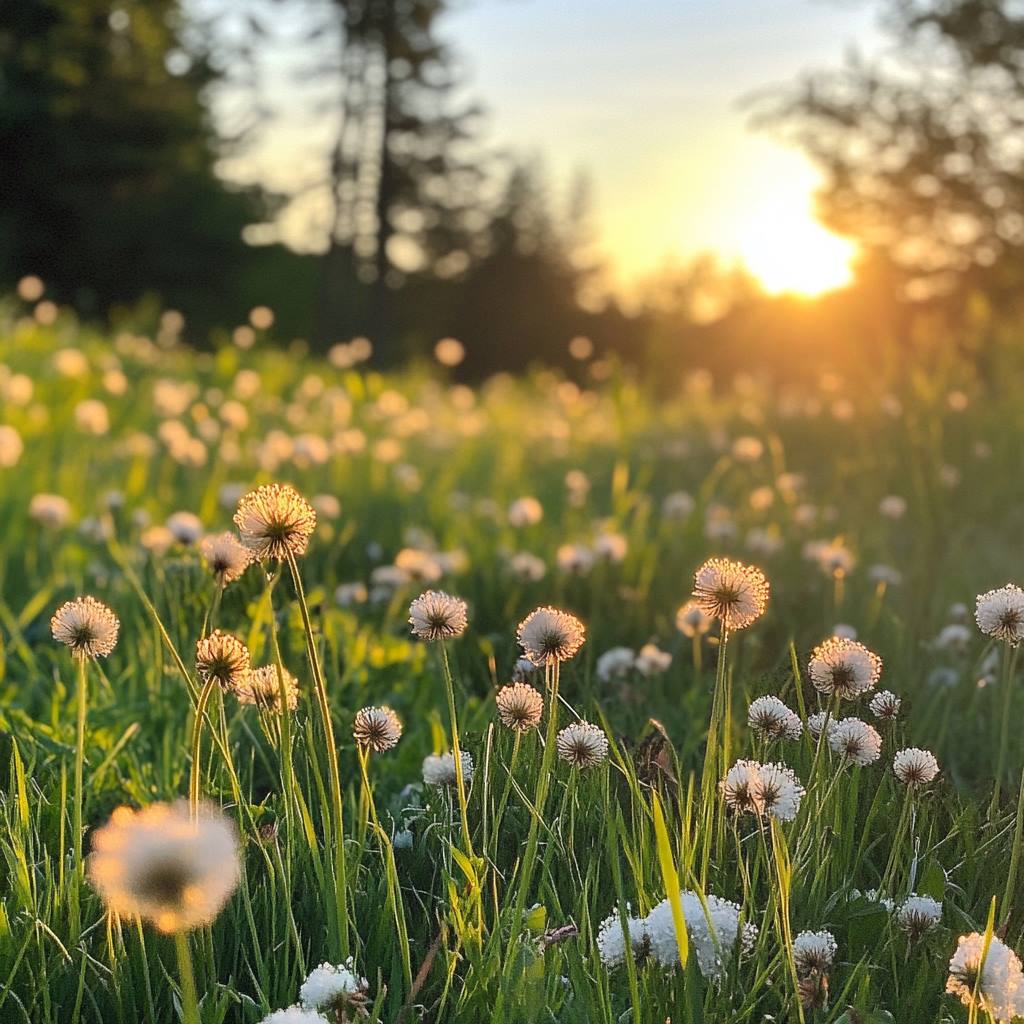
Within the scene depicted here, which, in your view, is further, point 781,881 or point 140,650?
point 140,650

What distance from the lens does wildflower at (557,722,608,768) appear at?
57.8 inches

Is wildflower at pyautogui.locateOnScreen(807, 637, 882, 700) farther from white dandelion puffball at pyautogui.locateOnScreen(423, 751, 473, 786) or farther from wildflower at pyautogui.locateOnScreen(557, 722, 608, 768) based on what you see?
white dandelion puffball at pyautogui.locateOnScreen(423, 751, 473, 786)

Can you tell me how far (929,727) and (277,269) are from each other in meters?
29.8

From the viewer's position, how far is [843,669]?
1438 millimetres

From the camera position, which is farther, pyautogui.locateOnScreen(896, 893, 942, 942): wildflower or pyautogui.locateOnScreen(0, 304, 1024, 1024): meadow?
pyautogui.locateOnScreen(896, 893, 942, 942): wildflower

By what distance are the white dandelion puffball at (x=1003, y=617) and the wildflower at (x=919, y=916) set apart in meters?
0.31

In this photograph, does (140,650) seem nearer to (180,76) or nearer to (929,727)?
(929,727)

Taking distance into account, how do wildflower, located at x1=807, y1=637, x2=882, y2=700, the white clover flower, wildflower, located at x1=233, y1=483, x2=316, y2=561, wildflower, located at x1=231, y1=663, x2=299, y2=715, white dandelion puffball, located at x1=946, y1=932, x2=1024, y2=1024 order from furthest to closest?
1. the white clover flower
2. wildflower, located at x1=231, y1=663, x2=299, y2=715
3. wildflower, located at x1=807, y1=637, x2=882, y2=700
4. wildflower, located at x1=233, y1=483, x2=316, y2=561
5. white dandelion puffball, located at x1=946, y1=932, x2=1024, y2=1024

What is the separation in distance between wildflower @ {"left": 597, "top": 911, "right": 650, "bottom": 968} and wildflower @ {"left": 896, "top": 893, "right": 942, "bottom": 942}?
34 cm

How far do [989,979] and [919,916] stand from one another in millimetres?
249

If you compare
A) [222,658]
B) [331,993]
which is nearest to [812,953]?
[331,993]

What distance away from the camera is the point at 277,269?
100 ft

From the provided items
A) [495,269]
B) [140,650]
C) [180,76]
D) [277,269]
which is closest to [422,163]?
[277,269]

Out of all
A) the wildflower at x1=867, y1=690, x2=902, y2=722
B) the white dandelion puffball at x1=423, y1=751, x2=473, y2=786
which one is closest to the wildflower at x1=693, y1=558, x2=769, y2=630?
the wildflower at x1=867, y1=690, x2=902, y2=722
